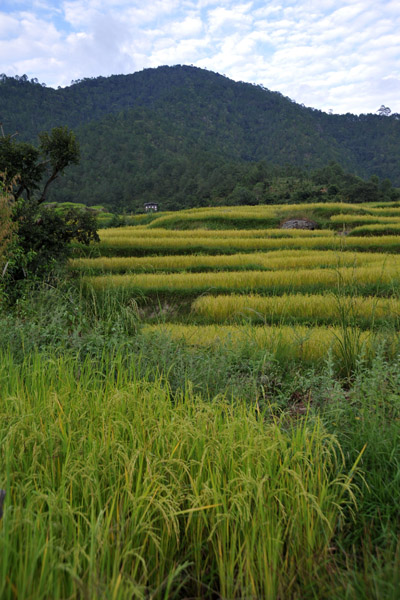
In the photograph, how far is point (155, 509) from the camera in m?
1.69

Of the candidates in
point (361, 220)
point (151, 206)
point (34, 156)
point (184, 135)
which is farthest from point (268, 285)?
point (184, 135)

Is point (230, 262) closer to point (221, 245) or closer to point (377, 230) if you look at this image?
point (221, 245)

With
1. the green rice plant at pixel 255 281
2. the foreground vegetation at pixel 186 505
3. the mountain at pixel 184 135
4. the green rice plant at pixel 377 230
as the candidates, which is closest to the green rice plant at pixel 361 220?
the green rice plant at pixel 377 230

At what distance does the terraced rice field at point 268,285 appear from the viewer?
4.84 m

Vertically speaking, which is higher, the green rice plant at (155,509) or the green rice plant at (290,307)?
the green rice plant at (155,509)

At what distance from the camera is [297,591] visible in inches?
59.7

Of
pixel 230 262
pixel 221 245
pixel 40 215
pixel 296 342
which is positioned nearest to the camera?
pixel 296 342

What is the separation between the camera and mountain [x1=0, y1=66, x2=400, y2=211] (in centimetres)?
5309

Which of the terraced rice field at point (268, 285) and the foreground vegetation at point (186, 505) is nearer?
the foreground vegetation at point (186, 505)

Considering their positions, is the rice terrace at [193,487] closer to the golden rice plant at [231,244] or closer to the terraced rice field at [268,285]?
the terraced rice field at [268,285]

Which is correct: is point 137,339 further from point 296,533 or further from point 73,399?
point 296,533

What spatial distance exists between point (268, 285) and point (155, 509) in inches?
323

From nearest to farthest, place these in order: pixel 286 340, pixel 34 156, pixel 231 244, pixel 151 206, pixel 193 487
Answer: pixel 193 487
pixel 286 340
pixel 34 156
pixel 231 244
pixel 151 206

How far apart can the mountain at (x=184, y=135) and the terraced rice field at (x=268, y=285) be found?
2703 cm
